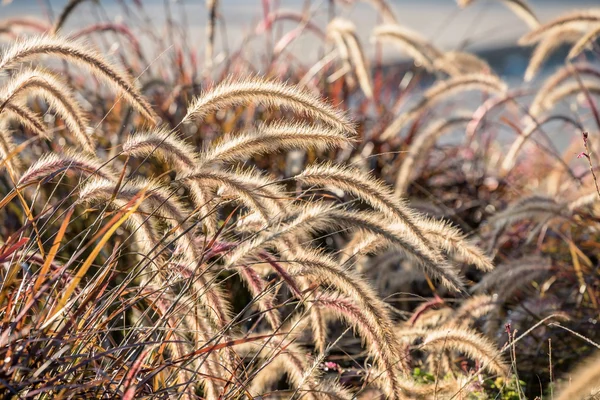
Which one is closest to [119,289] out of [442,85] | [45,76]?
[45,76]

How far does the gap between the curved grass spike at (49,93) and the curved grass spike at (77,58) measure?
0.22 feet

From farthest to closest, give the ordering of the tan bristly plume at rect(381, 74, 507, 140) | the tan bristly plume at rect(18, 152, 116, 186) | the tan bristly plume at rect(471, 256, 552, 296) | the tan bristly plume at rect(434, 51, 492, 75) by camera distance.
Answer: the tan bristly plume at rect(434, 51, 492, 75) → the tan bristly plume at rect(381, 74, 507, 140) → the tan bristly plume at rect(471, 256, 552, 296) → the tan bristly plume at rect(18, 152, 116, 186)

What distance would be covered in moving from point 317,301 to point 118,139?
1888 millimetres

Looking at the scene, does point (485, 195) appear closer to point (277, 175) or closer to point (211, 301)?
point (277, 175)

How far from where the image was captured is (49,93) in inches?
113

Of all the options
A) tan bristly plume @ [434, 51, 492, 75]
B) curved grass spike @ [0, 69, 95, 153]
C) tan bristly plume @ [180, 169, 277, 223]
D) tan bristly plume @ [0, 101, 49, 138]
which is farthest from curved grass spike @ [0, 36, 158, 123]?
tan bristly plume @ [434, 51, 492, 75]

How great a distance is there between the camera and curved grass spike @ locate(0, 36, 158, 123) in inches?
106

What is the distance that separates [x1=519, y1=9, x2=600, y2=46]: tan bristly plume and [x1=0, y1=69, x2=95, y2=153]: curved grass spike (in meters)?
2.35

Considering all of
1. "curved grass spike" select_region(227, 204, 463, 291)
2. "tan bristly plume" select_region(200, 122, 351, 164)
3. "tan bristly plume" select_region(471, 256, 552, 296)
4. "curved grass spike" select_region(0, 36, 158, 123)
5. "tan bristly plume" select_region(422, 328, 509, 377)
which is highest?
"curved grass spike" select_region(0, 36, 158, 123)

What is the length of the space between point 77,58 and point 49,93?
0.62ft

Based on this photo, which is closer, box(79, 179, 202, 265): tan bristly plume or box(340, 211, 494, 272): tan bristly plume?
box(79, 179, 202, 265): tan bristly plume

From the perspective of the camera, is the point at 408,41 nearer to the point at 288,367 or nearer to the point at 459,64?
the point at 459,64

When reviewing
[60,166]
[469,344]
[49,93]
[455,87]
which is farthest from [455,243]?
[455,87]

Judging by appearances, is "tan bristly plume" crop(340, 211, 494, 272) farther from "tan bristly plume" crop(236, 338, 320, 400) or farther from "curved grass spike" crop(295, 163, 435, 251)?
"tan bristly plume" crop(236, 338, 320, 400)
